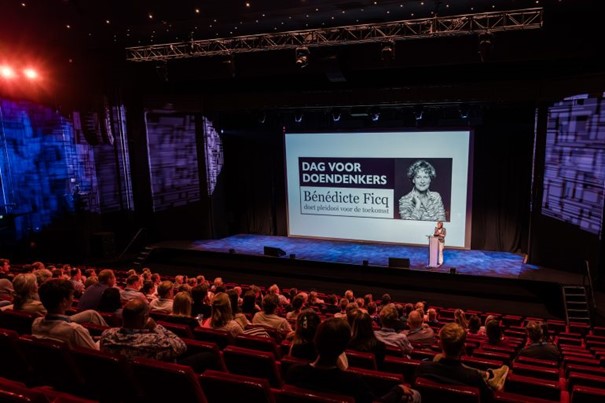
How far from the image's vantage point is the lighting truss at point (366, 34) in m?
9.30

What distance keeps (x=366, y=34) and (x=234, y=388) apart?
10238 millimetres

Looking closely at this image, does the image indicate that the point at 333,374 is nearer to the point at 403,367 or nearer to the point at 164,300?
the point at 403,367

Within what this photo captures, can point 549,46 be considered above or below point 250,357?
above

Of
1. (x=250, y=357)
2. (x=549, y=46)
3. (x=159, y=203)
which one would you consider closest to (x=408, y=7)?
(x=549, y=46)

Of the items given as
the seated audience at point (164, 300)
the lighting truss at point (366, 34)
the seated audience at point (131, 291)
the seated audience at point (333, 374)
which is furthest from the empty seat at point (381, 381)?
the lighting truss at point (366, 34)

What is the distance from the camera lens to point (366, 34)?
1137 cm

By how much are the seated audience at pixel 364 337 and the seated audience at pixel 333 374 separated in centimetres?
115

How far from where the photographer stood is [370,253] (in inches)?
531

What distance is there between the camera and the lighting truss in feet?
30.5

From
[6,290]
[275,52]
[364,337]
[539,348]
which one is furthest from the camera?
[275,52]

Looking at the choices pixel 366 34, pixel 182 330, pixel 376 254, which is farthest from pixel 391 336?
pixel 376 254

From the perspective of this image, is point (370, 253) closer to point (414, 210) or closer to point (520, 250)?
point (414, 210)

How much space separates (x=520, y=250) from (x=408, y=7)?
7592 millimetres

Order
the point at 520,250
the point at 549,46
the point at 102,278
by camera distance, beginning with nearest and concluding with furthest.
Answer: the point at 102,278
the point at 549,46
the point at 520,250
